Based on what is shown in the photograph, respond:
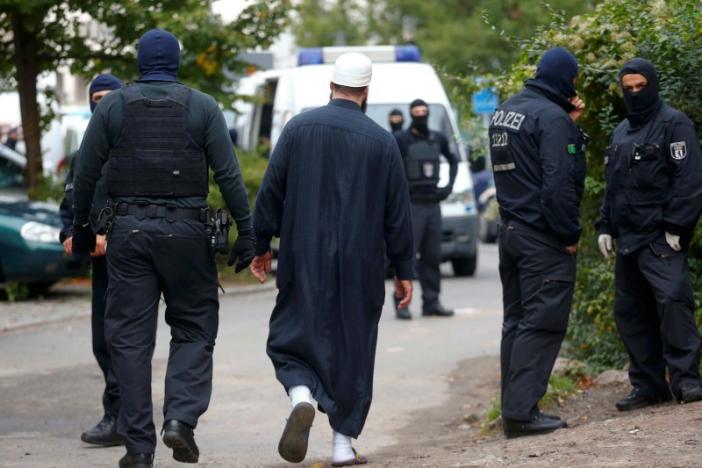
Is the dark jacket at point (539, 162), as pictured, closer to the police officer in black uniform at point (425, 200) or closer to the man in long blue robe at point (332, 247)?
the man in long blue robe at point (332, 247)

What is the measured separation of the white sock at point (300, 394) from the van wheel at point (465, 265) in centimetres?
1153

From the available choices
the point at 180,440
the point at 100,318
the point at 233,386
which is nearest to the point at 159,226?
the point at 180,440

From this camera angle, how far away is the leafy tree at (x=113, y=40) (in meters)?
16.0

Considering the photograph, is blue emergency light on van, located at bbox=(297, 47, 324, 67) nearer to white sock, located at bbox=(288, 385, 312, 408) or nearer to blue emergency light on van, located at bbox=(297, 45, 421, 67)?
blue emergency light on van, located at bbox=(297, 45, 421, 67)

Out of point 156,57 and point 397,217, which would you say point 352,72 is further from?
point 156,57

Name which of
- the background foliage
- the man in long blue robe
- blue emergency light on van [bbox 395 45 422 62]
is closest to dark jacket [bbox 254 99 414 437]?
the man in long blue robe

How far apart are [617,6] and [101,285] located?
327cm

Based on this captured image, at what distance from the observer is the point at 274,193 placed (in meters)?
6.93

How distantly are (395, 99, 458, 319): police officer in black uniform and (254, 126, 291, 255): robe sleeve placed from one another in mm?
6916

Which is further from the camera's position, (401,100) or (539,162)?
(401,100)

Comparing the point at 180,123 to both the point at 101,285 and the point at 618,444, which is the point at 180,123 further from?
the point at 618,444

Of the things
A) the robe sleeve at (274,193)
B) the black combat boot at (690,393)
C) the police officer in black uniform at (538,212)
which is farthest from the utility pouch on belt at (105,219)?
the black combat boot at (690,393)

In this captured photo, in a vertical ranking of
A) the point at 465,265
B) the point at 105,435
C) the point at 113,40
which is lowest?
the point at 465,265

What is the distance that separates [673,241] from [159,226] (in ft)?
8.53
